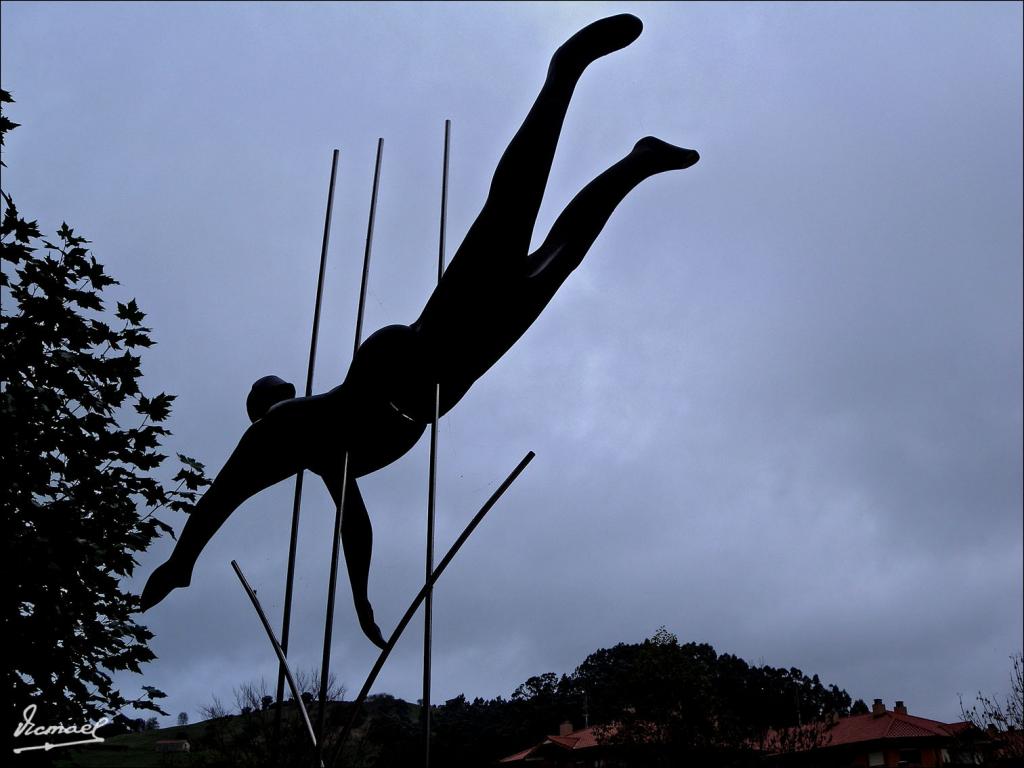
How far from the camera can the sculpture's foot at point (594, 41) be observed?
4.97 meters

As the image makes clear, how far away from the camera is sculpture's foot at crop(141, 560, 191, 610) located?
6344mm

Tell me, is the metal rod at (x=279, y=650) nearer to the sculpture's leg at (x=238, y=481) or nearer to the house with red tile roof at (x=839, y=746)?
the sculpture's leg at (x=238, y=481)

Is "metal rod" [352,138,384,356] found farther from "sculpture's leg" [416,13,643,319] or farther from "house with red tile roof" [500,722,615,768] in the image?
"house with red tile roof" [500,722,615,768]

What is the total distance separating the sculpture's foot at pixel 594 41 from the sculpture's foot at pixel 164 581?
4363 millimetres

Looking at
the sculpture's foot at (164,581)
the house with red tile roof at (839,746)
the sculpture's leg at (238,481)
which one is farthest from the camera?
the house with red tile roof at (839,746)

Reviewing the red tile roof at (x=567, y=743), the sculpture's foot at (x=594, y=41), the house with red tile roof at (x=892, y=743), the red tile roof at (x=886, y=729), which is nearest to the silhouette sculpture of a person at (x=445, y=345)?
the sculpture's foot at (x=594, y=41)

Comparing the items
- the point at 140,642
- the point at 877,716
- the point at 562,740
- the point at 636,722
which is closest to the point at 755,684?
the point at 877,716

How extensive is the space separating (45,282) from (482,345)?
3853mm

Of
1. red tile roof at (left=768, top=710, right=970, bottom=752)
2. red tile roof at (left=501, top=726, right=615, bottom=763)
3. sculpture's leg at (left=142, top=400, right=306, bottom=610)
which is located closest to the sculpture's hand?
sculpture's leg at (left=142, top=400, right=306, bottom=610)

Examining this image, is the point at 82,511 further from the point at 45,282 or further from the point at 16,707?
the point at 45,282

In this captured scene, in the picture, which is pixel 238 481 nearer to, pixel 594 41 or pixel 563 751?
pixel 594 41

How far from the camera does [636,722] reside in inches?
1283

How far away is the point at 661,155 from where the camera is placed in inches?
215

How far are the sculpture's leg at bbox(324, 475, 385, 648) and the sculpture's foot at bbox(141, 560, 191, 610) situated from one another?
47.1 inches
